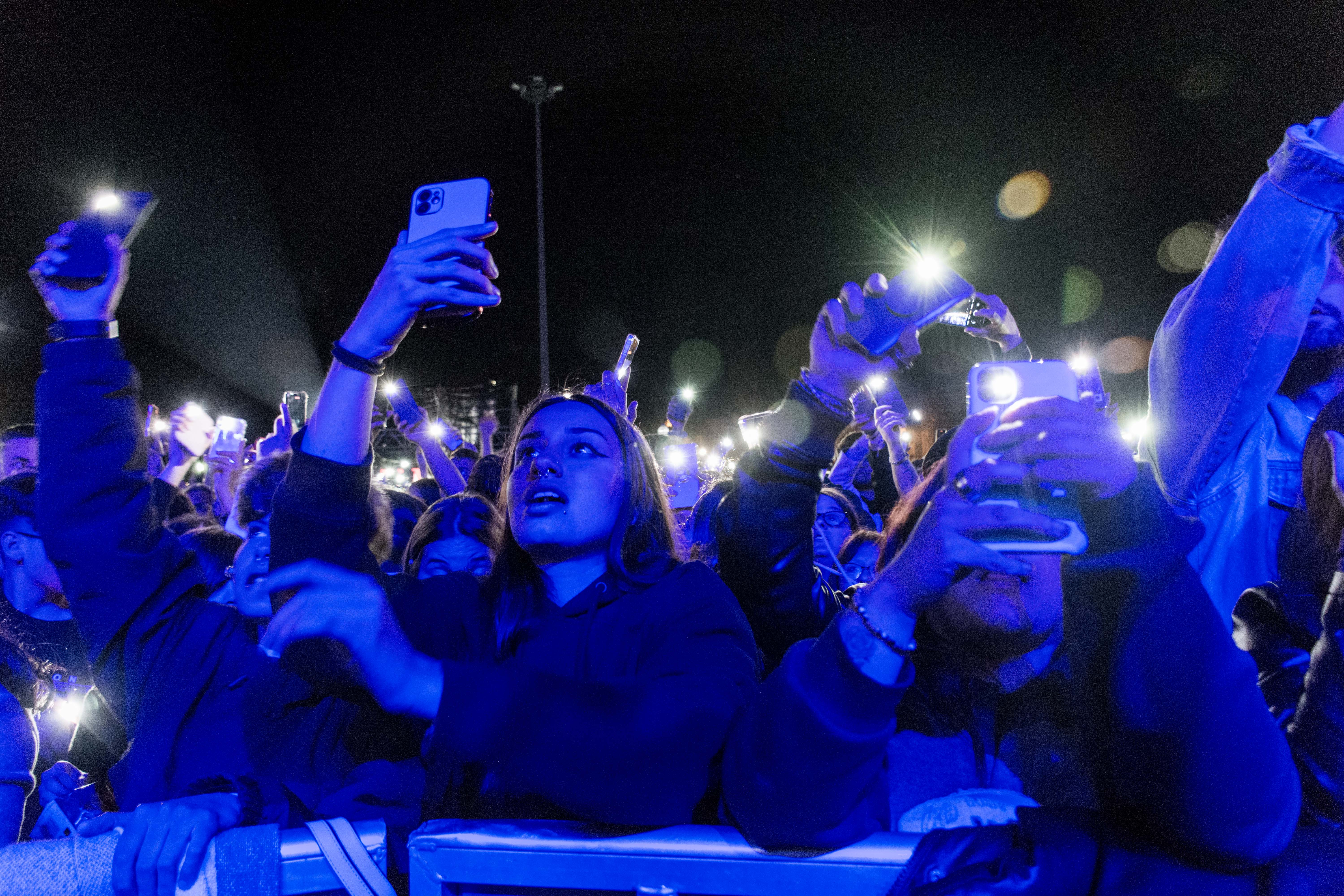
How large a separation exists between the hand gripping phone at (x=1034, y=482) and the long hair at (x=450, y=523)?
6.77ft

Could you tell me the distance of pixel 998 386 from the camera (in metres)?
1.10

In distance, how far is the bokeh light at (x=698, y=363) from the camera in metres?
23.2

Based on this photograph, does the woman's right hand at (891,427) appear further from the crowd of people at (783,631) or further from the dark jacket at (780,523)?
the crowd of people at (783,631)

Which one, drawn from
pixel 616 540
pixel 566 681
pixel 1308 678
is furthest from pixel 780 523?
pixel 1308 678

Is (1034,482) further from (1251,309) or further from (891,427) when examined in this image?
(891,427)

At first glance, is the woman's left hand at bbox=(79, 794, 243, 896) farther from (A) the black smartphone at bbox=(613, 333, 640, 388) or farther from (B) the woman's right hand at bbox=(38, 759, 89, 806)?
(A) the black smartphone at bbox=(613, 333, 640, 388)

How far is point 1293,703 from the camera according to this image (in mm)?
1362

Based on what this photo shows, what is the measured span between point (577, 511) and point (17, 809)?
4.10ft

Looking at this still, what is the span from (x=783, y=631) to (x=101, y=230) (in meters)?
2.01

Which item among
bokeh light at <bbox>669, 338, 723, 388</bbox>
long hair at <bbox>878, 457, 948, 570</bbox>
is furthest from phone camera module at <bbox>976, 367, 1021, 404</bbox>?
bokeh light at <bbox>669, 338, 723, 388</bbox>

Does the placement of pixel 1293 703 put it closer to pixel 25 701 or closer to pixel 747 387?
pixel 25 701

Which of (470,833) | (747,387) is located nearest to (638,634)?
(470,833)

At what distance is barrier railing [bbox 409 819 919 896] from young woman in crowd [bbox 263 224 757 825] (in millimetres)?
50

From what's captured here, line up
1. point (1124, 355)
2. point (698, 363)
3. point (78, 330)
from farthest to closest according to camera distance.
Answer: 1. point (698, 363)
2. point (1124, 355)
3. point (78, 330)
